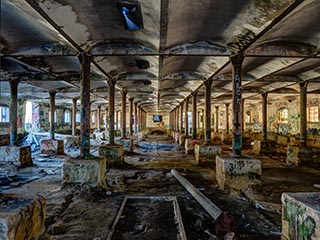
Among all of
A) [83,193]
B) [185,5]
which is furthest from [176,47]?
[83,193]

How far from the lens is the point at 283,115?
74.7 ft

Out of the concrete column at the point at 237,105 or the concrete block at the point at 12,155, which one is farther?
the concrete block at the point at 12,155

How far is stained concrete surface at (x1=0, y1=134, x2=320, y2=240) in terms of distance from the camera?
436 cm

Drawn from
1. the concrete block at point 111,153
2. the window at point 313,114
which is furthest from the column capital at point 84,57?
the window at point 313,114

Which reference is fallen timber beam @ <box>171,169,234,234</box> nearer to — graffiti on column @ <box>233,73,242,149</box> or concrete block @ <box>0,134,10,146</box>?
graffiti on column @ <box>233,73,242,149</box>

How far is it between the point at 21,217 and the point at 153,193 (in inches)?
164

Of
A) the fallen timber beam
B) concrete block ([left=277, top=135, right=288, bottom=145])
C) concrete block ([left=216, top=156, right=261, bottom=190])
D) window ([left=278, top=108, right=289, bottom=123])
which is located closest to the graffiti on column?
concrete block ([left=216, top=156, right=261, bottom=190])

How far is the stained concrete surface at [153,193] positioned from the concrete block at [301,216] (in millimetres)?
1170

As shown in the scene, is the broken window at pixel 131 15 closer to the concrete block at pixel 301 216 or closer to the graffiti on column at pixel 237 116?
the graffiti on column at pixel 237 116

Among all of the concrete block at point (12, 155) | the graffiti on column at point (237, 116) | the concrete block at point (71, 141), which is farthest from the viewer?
the concrete block at point (71, 141)

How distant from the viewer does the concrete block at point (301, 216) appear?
8.64 feet

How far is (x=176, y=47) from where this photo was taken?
653 cm

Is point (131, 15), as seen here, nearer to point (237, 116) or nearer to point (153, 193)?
point (237, 116)

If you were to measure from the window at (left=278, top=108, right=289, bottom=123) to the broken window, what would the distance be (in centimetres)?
2077
